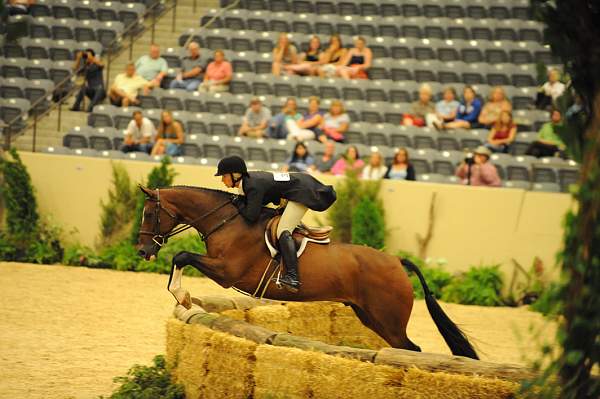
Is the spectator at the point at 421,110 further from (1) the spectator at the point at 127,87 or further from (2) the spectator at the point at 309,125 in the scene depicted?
(1) the spectator at the point at 127,87

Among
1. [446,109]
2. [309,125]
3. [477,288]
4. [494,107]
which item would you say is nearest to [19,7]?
[309,125]

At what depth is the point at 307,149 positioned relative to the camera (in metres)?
16.7

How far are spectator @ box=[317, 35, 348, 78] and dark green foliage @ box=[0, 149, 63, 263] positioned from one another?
588cm

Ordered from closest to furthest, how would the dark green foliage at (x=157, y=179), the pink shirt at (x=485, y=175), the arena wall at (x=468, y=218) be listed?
the arena wall at (x=468, y=218)
the pink shirt at (x=485, y=175)
the dark green foliage at (x=157, y=179)

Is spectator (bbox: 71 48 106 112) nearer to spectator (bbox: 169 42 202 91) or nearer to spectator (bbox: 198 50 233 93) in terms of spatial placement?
spectator (bbox: 169 42 202 91)

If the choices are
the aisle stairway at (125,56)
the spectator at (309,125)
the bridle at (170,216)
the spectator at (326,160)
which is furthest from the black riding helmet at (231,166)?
the aisle stairway at (125,56)

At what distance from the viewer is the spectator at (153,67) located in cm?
1925

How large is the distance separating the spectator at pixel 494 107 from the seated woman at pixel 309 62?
3.43 metres

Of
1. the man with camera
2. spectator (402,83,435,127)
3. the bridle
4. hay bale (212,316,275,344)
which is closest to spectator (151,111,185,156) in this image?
spectator (402,83,435,127)

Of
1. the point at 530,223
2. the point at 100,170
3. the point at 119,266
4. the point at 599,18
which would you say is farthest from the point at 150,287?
the point at 599,18

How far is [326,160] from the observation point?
16.6 metres

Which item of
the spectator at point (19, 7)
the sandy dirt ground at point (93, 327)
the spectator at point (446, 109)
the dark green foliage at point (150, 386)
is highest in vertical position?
the spectator at point (19, 7)

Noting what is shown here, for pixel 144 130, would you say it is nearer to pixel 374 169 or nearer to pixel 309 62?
pixel 309 62

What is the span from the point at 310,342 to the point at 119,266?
873cm
